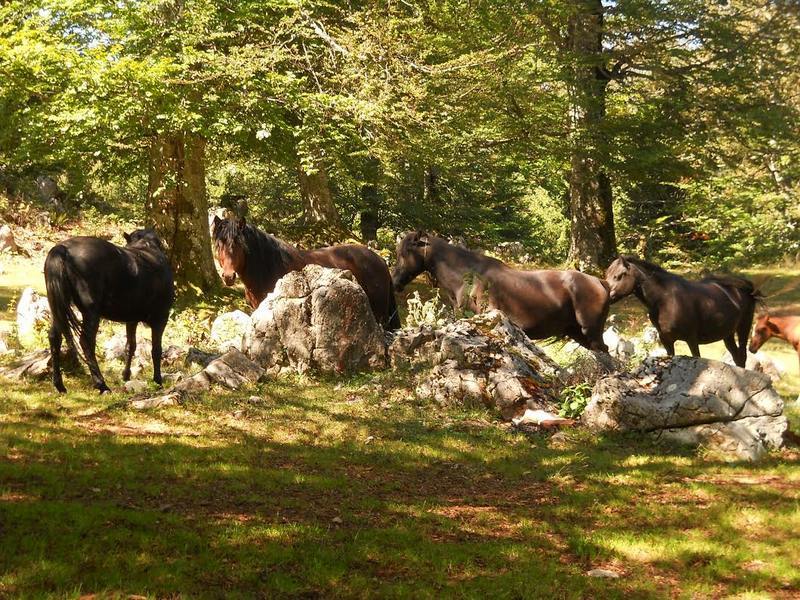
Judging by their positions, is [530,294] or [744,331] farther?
[744,331]

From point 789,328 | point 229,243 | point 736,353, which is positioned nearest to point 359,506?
point 229,243

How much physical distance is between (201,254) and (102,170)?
469cm

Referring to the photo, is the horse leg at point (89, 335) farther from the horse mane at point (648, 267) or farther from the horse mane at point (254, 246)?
the horse mane at point (648, 267)

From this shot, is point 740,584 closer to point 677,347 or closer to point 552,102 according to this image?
point 677,347

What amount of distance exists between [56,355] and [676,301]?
9798 millimetres

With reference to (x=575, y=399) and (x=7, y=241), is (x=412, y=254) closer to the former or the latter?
(x=575, y=399)

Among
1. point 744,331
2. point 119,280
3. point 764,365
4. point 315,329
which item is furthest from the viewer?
point 764,365

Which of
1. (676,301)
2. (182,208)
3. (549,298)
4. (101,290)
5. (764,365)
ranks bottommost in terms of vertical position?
(764,365)

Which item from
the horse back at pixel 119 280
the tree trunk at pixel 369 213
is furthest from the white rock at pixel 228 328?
the tree trunk at pixel 369 213

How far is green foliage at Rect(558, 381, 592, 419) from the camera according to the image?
423 inches

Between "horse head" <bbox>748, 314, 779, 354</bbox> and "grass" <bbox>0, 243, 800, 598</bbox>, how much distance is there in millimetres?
5945

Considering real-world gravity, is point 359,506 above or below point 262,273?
below

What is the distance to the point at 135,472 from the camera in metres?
7.42

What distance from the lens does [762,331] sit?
14.9 meters
